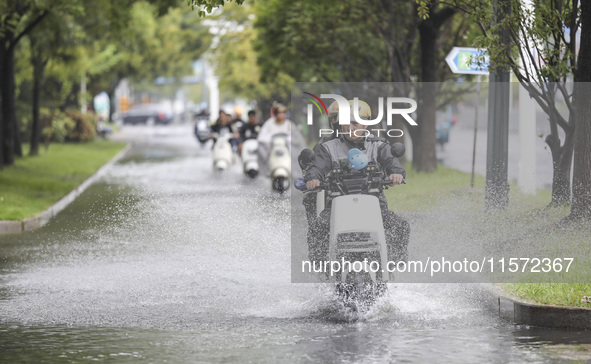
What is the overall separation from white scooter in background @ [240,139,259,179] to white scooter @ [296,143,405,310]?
15.0m

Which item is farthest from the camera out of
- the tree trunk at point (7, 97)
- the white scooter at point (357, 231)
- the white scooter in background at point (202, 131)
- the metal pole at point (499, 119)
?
the white scooter in background at point (202, 131)

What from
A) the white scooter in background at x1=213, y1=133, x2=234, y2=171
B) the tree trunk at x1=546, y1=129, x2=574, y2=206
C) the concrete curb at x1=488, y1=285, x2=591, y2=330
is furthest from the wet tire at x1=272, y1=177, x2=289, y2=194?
the concrete curb at x1=488, y1=285, x2=591, y2=330

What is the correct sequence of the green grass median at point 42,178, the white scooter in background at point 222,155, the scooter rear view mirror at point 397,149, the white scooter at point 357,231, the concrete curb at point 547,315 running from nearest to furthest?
1. the concrete curb at point 547,315
2. the white scooter at point 357,231
3. the scooter rear view mirror at point 397,149
4. the green grass median at point 42,178
5. the white scooter in background at point 222,155

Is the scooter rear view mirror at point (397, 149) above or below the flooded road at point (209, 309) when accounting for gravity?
above

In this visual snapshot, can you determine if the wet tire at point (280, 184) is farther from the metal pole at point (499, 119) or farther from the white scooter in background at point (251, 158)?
the metal pole at point (499, 119)

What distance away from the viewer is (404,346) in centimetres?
730

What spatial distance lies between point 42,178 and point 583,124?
14085 mm

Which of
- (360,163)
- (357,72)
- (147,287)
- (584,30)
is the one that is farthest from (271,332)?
(357,72)

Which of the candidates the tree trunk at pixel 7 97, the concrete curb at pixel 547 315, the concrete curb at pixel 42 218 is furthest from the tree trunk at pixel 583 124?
the tree trunk at pixel 7 97

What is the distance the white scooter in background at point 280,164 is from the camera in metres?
20.6

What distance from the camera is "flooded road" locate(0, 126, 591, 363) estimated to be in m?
7.19

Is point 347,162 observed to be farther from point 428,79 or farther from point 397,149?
point 428,79

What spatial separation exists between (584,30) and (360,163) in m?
4.61

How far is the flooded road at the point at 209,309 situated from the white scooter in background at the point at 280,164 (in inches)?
202
